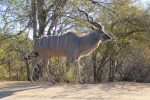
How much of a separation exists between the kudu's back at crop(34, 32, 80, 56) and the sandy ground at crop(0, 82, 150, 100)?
3.71ft

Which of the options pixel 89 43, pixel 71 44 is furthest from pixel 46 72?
pixel 89 43

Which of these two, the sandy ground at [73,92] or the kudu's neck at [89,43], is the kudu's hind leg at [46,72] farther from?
the kudu's neck at [89,43]

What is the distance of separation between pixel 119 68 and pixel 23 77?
4538mm

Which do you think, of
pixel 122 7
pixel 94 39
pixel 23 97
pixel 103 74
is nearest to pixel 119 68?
pixel 103 74

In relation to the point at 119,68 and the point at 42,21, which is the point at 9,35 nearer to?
the point at 42,21

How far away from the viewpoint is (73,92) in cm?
1105

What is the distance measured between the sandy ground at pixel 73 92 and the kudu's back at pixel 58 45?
1.13 m

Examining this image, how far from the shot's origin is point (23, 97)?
10.3 metres

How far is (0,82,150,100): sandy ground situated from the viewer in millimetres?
10297

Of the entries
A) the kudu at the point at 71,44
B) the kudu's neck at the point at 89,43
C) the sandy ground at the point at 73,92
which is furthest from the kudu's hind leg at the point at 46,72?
the kudu's neck at the point at 89,43

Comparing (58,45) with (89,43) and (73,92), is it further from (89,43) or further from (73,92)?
(73,92)

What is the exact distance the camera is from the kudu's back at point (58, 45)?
1255 cm

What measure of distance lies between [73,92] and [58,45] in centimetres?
206

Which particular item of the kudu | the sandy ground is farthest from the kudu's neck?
the sandy ground
